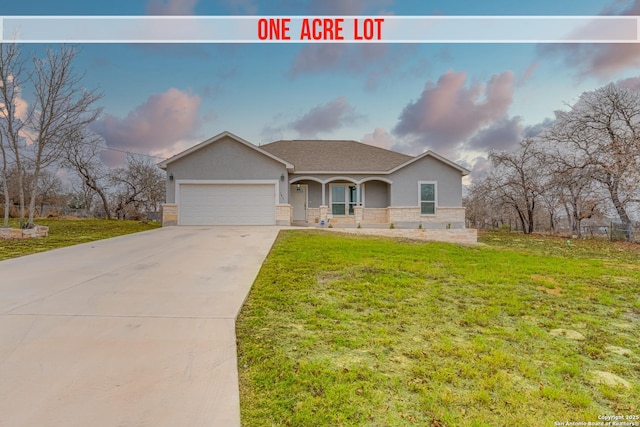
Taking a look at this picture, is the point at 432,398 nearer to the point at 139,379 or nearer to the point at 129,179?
the point at 139,379

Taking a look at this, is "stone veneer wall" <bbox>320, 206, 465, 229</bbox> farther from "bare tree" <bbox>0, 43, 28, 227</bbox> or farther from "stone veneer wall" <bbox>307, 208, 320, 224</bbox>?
"bare tree" <bbox>0, 43, 28, 227</bbox>

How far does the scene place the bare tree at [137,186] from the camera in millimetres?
26953

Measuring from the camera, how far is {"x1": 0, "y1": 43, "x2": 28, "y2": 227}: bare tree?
39.7 ft

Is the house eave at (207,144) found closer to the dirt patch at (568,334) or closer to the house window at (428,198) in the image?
the house window at (428,198)

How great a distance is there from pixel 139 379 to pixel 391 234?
13009mm

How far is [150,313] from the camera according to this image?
3.99 meters

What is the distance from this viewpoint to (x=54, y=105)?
12.8 m

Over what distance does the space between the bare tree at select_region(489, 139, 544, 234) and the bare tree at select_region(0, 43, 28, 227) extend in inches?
991

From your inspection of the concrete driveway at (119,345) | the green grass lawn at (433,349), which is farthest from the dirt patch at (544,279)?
the concrete driveway at (119,345)

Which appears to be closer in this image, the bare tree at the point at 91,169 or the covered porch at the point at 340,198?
the covered porch at the point at 340,198

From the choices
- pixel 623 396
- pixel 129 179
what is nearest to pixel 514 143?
pixel 623 396

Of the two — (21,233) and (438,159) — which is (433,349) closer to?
(21,233)

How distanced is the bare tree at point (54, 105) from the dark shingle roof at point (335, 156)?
9897 mm

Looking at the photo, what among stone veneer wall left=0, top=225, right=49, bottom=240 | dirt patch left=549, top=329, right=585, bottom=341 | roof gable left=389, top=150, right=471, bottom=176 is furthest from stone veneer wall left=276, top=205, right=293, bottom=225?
dirt patch left=549, top=329, right=585, bottom=341
